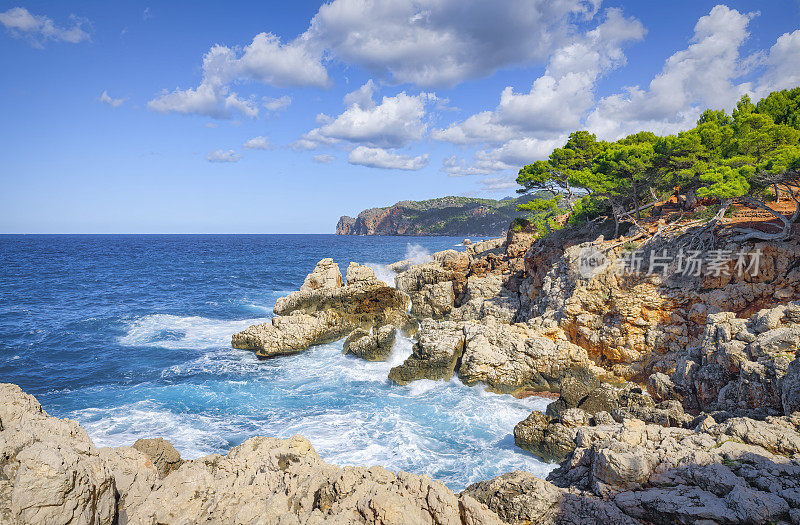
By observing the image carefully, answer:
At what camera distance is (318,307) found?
96.4 ft

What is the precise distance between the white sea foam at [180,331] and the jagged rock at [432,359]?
14.2m

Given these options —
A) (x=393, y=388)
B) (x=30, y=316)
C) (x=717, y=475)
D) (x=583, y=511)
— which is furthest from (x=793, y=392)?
(x=30, y=316)

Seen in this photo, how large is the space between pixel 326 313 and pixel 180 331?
12.1m

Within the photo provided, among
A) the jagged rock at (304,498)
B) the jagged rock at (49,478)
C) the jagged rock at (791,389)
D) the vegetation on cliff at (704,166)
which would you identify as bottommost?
the jagged rock at (304,498)

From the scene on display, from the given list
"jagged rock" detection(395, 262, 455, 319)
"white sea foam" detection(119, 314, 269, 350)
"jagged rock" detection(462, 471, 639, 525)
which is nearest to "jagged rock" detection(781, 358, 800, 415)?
"jagged rock" detection(462, 471, 639, 525)

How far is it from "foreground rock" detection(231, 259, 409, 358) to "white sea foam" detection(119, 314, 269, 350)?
3.23 metres

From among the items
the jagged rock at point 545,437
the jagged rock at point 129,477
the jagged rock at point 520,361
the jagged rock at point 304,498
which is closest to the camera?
the jagged rock at point 304,498

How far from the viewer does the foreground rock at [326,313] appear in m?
25.7

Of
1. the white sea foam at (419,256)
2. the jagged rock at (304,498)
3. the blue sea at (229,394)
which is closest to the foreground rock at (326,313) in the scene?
the blue sea at (229,394)

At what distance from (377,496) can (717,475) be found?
635 cm

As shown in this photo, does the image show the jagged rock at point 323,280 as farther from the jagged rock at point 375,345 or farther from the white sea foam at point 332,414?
the white sea foam at point 332,414

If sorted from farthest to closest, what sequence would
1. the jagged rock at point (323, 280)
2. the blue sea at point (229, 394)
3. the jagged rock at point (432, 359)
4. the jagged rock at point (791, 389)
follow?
the jagged rock at point (323, 280)
the jagged rock at point (432, 359)
the blue sea at point (229, 394)
the jagged rock at point (791, 389)

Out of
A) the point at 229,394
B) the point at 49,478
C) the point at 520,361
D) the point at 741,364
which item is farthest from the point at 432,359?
the point at 49,478

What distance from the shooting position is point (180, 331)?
30516 mm
